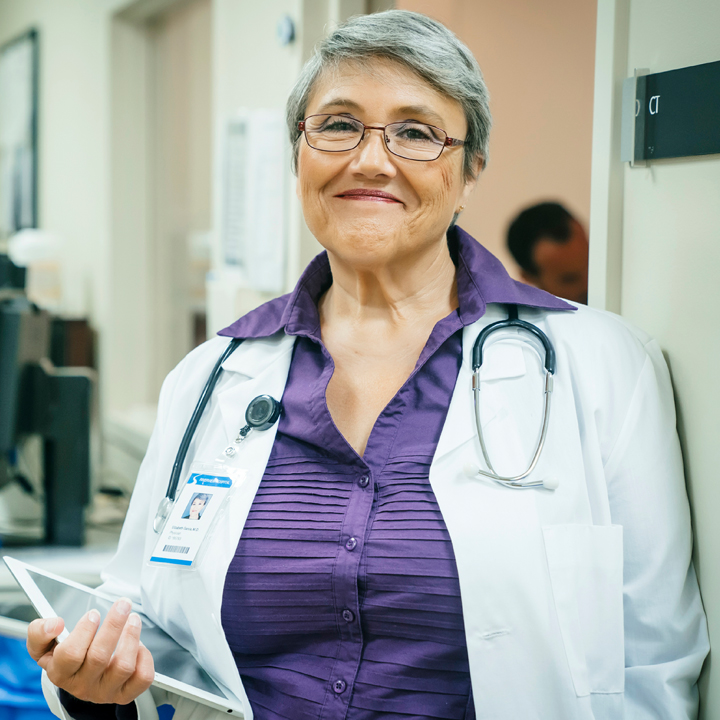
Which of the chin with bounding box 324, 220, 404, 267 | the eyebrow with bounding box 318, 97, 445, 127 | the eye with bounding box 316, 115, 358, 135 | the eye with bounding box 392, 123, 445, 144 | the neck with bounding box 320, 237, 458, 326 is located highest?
the eyebrow with bounding box 318, 97, 445, 127

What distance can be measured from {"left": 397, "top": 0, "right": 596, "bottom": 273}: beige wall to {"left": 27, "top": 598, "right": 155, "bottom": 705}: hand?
7.58 feet

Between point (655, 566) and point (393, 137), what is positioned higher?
point (393, 137)

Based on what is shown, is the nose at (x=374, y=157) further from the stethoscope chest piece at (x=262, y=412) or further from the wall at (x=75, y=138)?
the wall at (x=75, y=138)

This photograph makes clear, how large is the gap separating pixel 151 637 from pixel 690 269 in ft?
3.21

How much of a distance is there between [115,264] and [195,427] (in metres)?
2.31

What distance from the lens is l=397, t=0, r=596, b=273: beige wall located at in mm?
3070

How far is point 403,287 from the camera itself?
4.22 feet

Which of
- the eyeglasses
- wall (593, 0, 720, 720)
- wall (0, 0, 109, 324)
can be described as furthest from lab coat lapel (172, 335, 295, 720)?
wall (0, 0, 109, 324)

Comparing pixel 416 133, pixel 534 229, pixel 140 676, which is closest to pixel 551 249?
pixel 534 229

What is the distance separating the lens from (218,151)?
240 centimetres

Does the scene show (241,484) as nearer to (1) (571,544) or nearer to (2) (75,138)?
(1) (571,544)

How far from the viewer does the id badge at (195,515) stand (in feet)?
3.83

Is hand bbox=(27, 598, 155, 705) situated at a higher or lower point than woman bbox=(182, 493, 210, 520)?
lower

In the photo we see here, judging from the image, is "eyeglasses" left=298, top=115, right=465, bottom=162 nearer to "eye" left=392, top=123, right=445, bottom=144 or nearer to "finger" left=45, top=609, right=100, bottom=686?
"eye" left=392, top=123, right=445, bottom=144
